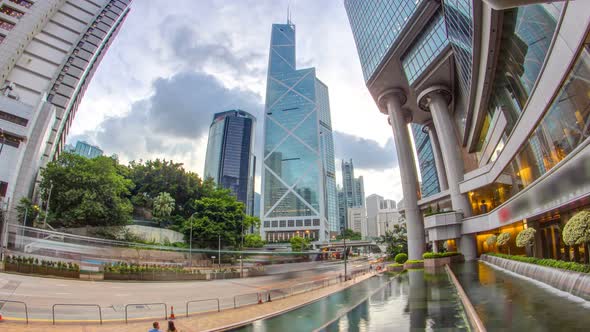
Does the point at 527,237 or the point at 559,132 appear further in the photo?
the point at 527,237

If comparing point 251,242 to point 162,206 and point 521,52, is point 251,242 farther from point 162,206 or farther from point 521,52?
point 521,52

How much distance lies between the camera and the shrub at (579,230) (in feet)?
37.7

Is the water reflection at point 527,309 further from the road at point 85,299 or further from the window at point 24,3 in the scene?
the window at point 24,3

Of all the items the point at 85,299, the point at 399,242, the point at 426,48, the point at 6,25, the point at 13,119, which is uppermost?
the point at 6,25

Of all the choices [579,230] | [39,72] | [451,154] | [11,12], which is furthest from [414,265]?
[11,12]

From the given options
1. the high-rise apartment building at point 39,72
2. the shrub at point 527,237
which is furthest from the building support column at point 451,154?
the high-rise apartment building at point 39,72

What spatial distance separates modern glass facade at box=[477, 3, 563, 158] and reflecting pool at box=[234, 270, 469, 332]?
45.5ft

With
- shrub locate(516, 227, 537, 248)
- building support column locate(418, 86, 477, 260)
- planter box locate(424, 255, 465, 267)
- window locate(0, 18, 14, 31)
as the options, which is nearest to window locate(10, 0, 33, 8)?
window locate(0, 18, 14, 31)

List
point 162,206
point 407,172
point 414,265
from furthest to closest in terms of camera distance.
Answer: point 162,206
point 407,172
point 414,265

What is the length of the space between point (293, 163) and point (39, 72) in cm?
10647

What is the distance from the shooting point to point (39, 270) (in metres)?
26.4

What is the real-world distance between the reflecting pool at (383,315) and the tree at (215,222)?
139 ft

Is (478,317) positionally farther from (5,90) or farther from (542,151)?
(5,90)

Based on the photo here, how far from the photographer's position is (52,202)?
45406mm
